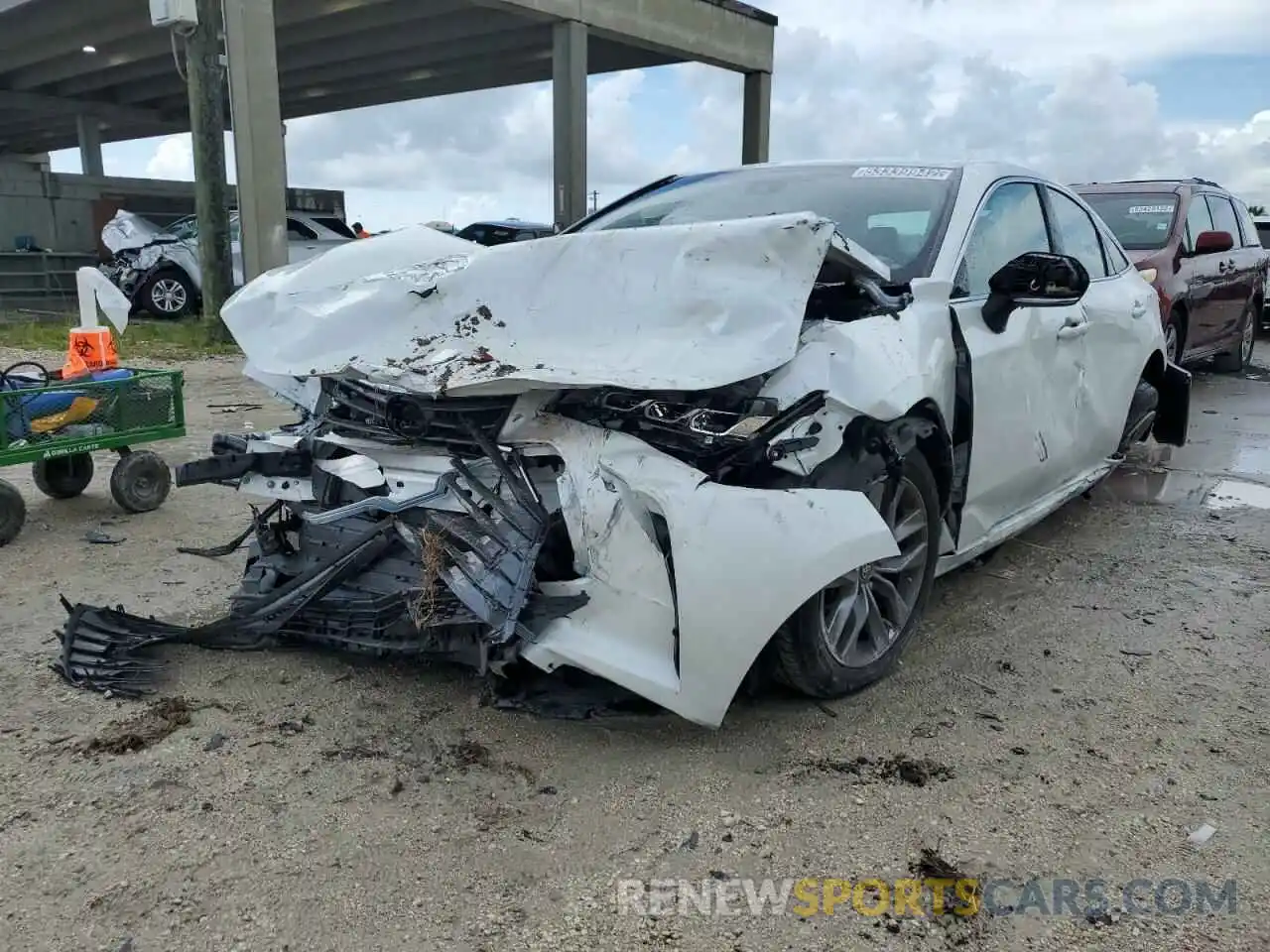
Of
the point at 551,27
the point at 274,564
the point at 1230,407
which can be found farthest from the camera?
the point at 551,27

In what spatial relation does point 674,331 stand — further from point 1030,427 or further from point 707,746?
point 1030,427

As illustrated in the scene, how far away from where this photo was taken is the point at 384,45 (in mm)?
18000

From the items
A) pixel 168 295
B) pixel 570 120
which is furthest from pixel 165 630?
pixel 570 120

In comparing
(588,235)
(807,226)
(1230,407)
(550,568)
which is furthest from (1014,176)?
(1230,407)

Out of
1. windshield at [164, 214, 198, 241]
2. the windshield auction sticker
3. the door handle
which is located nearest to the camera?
the windshield auction sticker

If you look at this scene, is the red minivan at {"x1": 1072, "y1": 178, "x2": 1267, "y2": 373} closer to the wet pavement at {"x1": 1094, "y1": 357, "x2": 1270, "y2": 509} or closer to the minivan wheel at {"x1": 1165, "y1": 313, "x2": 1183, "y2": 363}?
the minivan wheel at {"x1": 1165, "y1": 313, "x2": 1183, "y2": 363}

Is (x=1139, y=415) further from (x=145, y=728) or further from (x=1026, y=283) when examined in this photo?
(x=145, y=728)

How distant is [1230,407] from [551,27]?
37.6ft

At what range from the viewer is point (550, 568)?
2.78 m

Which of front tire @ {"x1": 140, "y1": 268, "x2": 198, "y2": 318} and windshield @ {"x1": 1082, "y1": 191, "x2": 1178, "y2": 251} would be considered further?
front tire @ {"x1": 140, "y1": 268, "x2": 198, "y2": 318}

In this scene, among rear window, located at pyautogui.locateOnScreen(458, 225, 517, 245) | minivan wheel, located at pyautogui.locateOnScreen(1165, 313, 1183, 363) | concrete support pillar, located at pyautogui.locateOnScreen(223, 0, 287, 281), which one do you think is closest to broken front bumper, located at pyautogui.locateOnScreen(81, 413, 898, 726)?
minivan wheel, located at pyautogui.locateOnScreen(1165, 313, 1183, 363)

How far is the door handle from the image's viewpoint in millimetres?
4098

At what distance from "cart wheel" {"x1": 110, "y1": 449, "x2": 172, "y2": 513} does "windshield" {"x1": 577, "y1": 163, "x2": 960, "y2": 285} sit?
246 cm

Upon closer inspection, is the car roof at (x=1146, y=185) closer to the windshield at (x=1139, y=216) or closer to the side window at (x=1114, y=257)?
the windshield at (x=1139, y=216)
